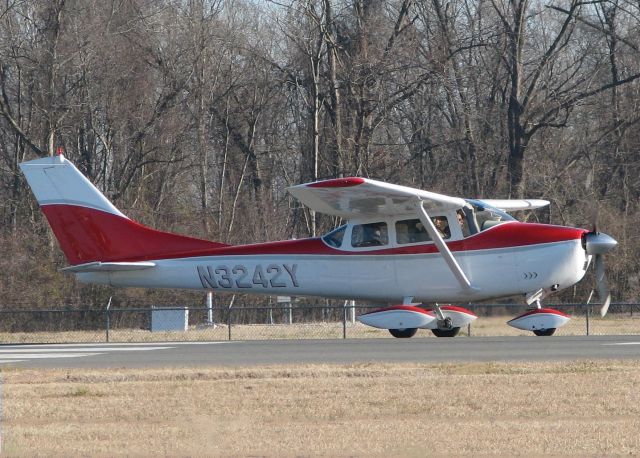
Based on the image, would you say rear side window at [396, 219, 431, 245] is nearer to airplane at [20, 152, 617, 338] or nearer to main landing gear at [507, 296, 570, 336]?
airplane at [20, 152, 617, 338]

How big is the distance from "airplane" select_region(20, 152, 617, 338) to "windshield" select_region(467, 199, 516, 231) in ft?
0.08

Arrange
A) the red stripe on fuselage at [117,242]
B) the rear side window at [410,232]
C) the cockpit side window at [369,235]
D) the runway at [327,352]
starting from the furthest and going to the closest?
the red stripe on fuselage at [117,242] < the cockpit side window at [369,235] < the rear side window at [410,232] < the runway at [327,352]

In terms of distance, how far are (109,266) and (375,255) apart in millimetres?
5028

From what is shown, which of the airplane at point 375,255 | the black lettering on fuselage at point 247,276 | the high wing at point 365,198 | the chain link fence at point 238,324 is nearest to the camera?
the high wing at point 365,198

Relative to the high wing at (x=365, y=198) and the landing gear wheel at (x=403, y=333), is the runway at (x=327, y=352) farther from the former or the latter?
the high wing at (x=365, y=198)

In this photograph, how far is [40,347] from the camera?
20422 millimetres

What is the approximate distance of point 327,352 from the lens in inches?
673

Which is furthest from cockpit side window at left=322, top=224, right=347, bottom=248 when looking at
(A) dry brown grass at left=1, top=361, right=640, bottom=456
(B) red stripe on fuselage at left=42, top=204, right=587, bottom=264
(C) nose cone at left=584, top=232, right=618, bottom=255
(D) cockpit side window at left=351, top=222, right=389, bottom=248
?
(A) dry brown grass at left=1, top=361, right=640, bottom=456

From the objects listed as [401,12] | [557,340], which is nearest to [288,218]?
[401,12]

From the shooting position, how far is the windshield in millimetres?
19188

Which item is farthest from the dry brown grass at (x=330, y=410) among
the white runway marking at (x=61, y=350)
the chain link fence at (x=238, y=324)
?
the chain link fence at (x=238, y=324)

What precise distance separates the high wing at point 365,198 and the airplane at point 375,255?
0.02m

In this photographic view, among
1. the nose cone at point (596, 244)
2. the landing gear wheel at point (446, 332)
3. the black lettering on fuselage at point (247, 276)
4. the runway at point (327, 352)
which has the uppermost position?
the nose cone at point (596, 244)

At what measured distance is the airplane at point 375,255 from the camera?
18.7m
